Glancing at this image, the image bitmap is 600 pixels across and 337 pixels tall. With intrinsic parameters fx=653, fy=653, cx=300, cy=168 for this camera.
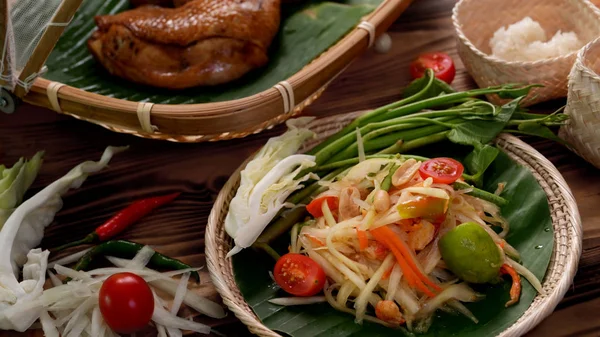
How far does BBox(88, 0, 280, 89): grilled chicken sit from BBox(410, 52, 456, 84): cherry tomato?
757mm

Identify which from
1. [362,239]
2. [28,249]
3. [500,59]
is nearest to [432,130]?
[500,59]

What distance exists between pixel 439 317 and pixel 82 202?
157 cm

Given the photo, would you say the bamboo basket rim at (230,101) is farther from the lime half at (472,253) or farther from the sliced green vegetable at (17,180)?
the lime half at (472,253)

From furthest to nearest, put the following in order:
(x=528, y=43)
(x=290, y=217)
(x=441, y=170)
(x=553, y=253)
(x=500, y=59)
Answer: (x=528, y=43) < (x=500, y=59) < (x=290, y=217) < (x=441, y=170) < (x=553, y=253)

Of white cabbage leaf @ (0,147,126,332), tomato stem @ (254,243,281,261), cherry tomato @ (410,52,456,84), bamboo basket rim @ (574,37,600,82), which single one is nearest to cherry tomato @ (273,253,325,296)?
tomato stem @ (254,243,281,261)

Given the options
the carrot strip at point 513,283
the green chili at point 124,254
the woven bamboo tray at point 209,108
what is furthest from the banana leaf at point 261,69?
the carrot strip at point 513,283

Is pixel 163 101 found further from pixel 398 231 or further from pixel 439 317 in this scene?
pixel 439 317

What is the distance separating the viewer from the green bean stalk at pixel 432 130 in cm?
245

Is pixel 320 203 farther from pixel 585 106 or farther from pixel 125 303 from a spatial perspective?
pixel 585 106

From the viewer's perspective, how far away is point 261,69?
3.06m

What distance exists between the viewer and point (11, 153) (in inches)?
120

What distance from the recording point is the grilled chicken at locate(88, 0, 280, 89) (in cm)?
288

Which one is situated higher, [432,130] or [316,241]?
[432,130]

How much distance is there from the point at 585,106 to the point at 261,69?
1.41 m
